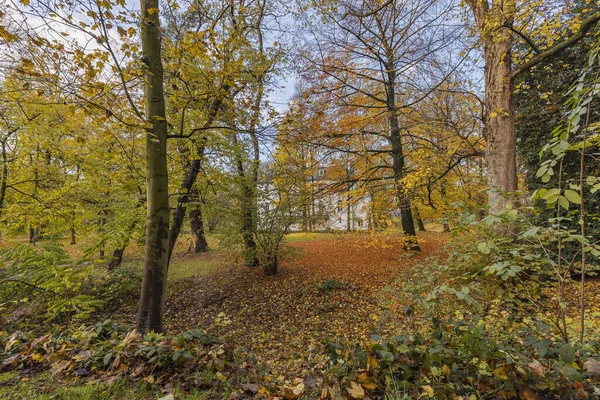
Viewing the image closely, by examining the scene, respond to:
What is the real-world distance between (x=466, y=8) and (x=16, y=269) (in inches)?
350

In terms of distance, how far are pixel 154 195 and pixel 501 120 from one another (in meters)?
6.35

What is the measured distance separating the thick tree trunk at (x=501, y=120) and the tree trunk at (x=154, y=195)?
18.9 feet

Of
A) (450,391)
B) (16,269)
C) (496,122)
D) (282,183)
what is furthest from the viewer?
(282,183)

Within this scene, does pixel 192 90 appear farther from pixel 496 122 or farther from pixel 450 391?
pixel 496 122

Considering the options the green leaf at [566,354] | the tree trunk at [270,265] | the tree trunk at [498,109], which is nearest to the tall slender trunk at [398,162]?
the tree trunk at [498,109]

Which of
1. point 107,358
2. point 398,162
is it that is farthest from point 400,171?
point 107,358

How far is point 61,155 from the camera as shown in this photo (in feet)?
20.7

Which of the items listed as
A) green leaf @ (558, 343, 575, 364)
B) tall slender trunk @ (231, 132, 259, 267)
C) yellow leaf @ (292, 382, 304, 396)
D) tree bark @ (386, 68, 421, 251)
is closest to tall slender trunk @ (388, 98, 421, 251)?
tree bark @ (386, 68, 421, 251)

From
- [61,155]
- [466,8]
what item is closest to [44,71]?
[61,155]

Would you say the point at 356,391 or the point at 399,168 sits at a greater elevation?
the point at 399,168

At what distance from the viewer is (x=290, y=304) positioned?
6.18 m

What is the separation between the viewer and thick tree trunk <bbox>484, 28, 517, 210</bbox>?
15.9 feet

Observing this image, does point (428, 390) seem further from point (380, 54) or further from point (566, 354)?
point (380, 54)

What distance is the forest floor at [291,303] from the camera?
4.45m
